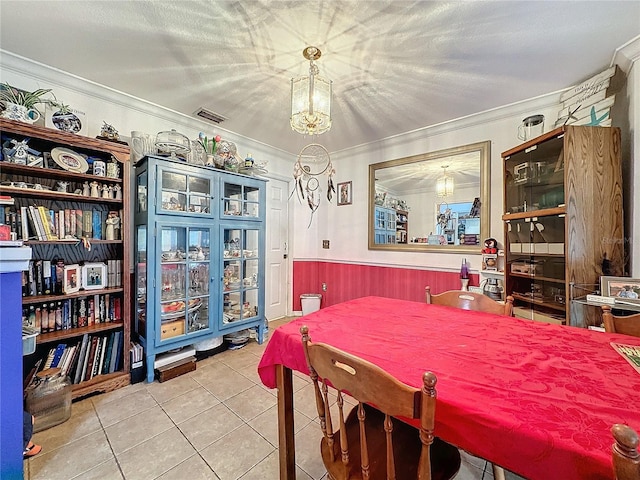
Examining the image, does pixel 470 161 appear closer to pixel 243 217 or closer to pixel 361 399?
pixel 243 217

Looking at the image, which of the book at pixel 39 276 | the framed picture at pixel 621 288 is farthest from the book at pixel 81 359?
the framed picture at pixel 621 288

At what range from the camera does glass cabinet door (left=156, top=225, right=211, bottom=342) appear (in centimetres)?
234

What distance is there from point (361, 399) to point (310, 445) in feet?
3.72

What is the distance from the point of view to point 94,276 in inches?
82.3

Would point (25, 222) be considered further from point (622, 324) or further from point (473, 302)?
point (622, 324)

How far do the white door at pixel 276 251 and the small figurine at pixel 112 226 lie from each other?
5.75 feet

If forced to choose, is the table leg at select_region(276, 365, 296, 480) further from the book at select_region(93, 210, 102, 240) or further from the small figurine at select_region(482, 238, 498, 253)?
the small figurine at select_region(482, 238, 498, 253)

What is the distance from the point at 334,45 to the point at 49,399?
2.95m

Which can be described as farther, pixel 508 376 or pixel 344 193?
pixel 344 193

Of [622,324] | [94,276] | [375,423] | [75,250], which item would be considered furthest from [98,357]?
[622,324]

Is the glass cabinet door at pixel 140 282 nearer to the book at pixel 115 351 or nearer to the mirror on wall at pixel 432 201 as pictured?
the book at pixel 115 351

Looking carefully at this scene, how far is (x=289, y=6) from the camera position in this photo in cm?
145

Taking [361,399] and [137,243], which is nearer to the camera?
[361,399]

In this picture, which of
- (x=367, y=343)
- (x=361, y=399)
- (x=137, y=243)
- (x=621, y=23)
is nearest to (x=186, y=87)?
(x=137, y=243)
